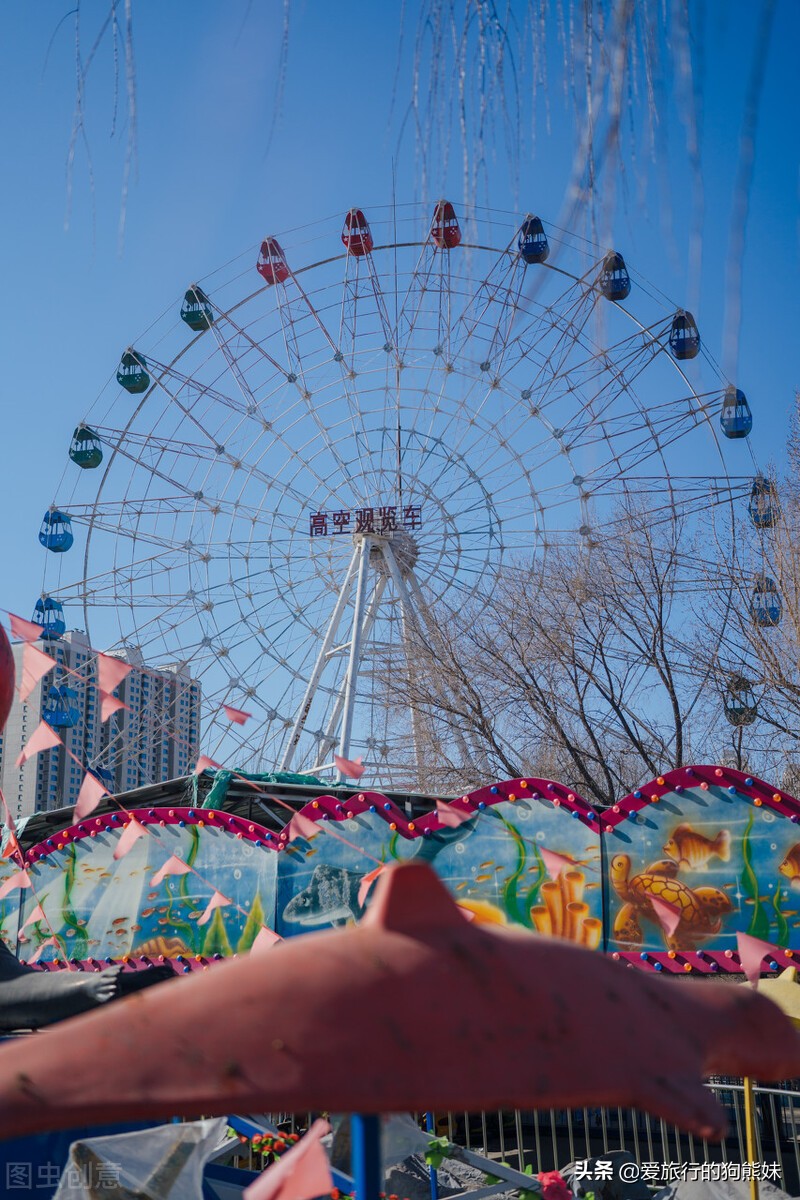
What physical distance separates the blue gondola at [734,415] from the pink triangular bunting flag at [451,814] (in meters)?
11.3

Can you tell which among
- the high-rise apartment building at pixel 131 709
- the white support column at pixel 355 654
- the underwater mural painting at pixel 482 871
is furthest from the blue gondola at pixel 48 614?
the underwater mural painting at pixel 482 871

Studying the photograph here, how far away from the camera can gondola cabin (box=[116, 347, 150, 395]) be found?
73.0 feet

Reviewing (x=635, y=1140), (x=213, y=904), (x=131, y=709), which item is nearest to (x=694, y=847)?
(x=635, y=1140)

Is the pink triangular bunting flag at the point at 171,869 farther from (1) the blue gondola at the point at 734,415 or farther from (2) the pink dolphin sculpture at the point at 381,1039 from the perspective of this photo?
(1) the blue gondola at the point at 734,415

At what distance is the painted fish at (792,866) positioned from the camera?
9352 mm

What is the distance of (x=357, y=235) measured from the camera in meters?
21.4

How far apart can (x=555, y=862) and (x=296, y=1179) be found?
774 cm

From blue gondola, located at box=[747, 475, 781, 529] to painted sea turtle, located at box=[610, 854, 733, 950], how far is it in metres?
8.35

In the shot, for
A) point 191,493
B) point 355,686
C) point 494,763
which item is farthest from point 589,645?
point 191,493

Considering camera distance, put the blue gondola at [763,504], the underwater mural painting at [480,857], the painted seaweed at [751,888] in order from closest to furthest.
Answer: the painted seaweed at [751,888]
the underwater mural painting at [480,857]
the blue gondola at [763,504]

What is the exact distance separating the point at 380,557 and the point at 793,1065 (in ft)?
61.5

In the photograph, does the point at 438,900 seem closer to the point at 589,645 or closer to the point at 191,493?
the point at 589,645

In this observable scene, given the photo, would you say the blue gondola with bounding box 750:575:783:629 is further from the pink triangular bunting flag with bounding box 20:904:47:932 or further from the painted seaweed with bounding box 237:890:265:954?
the pink triangular bunting flag with bounding box 20:904:47:932

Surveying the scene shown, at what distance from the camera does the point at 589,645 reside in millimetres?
17719
